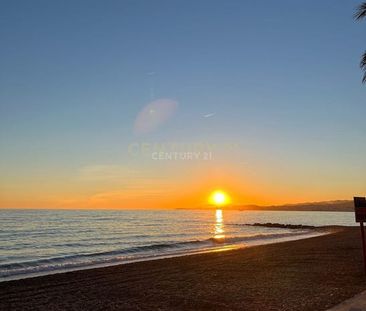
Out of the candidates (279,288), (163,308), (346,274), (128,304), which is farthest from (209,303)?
(346,274)

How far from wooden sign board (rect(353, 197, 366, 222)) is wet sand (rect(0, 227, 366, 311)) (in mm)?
1896

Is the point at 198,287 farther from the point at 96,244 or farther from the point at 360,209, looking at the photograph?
the point at 96,244

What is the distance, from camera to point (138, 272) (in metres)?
16.6

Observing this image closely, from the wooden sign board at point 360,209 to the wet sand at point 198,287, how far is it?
1896 mm

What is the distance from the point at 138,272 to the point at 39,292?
4.82m

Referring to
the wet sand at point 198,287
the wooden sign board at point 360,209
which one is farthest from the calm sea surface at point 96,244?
the wooden sign board at point 360,209

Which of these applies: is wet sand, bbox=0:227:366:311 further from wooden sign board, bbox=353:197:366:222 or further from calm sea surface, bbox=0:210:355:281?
calm sea surface, bbox=0:210:355:281

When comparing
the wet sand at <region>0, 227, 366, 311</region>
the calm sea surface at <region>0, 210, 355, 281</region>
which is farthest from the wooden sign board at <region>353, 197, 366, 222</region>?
the calm sea surface at <region>0, 210, 355, 281</region>

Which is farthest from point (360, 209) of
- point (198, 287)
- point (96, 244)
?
point (96, 244)

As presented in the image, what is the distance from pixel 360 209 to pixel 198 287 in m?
5.51

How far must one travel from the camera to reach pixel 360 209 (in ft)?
42.1

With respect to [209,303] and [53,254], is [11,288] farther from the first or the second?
[53,254]

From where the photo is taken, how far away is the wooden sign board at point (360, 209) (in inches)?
502

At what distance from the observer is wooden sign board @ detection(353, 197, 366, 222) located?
41.8ft
